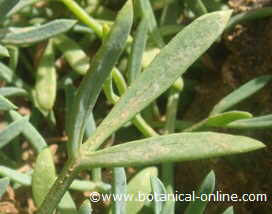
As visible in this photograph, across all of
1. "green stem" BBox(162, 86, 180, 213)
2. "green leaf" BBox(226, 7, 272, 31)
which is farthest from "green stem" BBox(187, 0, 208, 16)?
"green stem" BBox(162, 86, 180, 213)

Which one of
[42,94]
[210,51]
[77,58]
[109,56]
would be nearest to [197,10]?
[210,51]

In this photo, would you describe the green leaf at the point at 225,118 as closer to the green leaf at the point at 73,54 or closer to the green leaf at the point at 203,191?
the green leaf at the point at 203,191

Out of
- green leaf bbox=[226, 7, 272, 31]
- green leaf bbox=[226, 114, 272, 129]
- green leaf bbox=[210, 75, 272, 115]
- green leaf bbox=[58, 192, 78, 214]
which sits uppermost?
green leaf bbox=[226, 7, 272, 31]

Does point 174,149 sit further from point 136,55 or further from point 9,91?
point 9,91

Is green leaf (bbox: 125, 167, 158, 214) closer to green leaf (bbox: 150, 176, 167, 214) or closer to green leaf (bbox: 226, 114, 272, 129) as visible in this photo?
green leaf (bbox: 150, 176, 167, 214)

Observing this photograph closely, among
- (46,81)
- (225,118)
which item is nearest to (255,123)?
(225,118)

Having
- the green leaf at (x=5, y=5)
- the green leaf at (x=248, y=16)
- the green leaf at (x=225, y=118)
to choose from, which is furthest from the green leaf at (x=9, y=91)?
the green leaf at (x=248, y=16)
